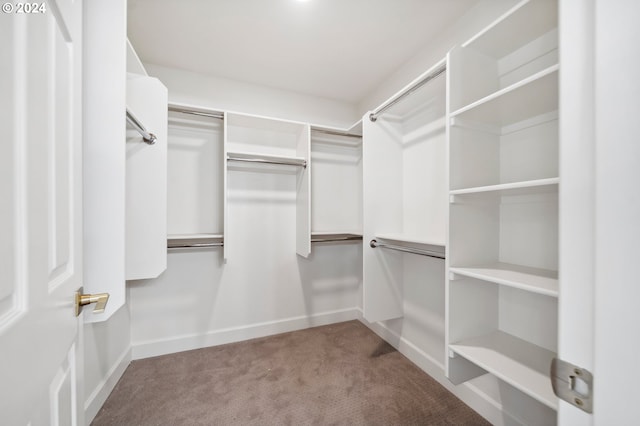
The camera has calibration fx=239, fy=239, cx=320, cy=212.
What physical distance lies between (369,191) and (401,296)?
1.03 m

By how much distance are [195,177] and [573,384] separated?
100 inches

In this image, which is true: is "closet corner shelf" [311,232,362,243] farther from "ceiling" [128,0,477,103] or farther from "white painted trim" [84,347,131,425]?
"white painted trim" [84,347,131,425]

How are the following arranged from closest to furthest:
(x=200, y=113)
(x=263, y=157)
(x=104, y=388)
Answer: (x=104, y=388) < (x=200, y=113) < (x=263, y=157)

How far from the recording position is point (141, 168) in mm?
1693

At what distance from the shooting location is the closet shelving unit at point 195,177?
2201 millimetres

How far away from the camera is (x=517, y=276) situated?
44.4 inches

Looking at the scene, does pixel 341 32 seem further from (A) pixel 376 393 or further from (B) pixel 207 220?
(A) pixel 376 393

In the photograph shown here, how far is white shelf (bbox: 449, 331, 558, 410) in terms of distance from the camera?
39.4 inches

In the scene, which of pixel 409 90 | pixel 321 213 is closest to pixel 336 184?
pixel 321 213

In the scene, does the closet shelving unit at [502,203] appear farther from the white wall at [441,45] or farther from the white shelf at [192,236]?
the white shelf at [192,236]

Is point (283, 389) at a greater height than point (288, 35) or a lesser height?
lesser

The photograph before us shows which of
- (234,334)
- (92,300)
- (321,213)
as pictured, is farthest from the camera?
(321,213)

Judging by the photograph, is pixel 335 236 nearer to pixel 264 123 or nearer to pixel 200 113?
pixel 264 123

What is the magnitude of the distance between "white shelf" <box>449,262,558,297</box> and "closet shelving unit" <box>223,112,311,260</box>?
1.35m
